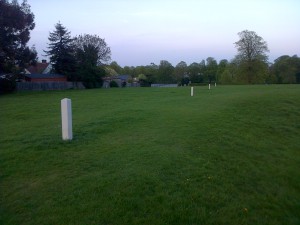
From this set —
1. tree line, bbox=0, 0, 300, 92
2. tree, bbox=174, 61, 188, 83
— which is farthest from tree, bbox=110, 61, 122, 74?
tree, bbox=174, 61, 188, 83

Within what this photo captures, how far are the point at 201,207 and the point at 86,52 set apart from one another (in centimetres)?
6714

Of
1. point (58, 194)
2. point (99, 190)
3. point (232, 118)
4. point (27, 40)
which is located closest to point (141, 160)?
point (99, 190)

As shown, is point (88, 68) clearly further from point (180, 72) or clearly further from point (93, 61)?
point (180, 72)

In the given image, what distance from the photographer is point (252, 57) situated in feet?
269

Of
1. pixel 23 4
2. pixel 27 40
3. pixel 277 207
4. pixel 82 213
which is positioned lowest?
pixel 277 207

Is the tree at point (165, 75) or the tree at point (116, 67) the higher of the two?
the tree at point (116, 67)

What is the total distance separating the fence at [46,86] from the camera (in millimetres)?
51156

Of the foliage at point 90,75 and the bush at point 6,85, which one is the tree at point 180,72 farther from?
→ the bush at point 6,85

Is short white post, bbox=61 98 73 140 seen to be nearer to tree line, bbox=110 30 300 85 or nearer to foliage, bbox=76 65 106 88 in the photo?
foliage, bbox=76 65 106 88

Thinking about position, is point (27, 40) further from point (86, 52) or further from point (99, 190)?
point (99, 190)

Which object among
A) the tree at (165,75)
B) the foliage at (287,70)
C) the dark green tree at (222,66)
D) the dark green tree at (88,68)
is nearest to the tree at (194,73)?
the dark green tree at (222,66)

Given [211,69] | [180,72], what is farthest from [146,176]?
[211,69]

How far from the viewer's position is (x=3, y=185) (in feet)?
19.1

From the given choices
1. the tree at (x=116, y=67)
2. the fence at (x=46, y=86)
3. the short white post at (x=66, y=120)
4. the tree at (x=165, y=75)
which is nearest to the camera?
the short white post at (x=66, y=120)
